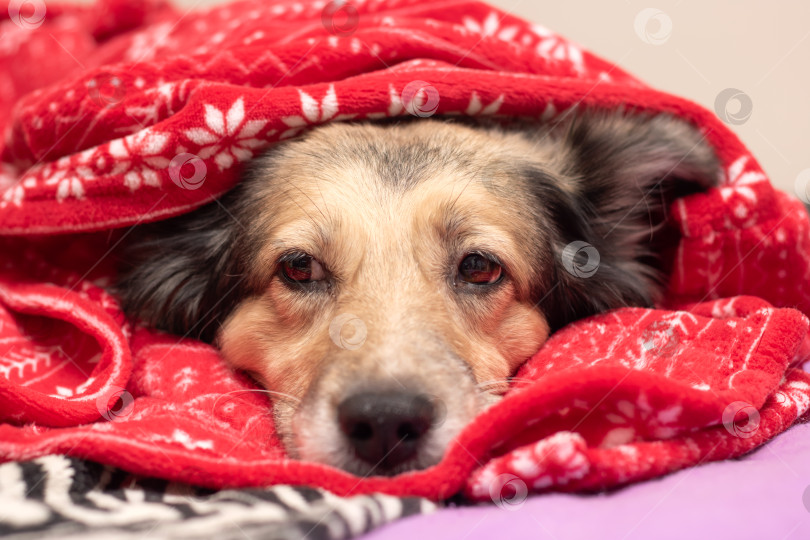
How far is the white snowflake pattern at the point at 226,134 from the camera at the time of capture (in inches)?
74.9

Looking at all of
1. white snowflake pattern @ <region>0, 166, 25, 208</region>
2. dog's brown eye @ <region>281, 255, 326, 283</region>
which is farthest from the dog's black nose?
white snowflake pattern @ <region>0, 166, 25, 208</region>

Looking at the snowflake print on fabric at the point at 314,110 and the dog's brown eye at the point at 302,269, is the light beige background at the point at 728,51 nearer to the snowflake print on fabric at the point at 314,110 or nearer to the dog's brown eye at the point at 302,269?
the snowflake print on fabric at the point at 314,110

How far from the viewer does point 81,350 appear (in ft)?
6.22

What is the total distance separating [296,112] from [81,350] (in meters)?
0.99

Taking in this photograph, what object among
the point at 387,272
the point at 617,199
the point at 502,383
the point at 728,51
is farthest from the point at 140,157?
the point at 728,51

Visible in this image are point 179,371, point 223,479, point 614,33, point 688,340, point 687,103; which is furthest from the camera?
point 614,33

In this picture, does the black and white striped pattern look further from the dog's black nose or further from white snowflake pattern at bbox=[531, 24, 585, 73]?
white snowflake pattern at bbox=[531, 24, 585, 73]

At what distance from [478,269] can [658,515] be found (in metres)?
0.92

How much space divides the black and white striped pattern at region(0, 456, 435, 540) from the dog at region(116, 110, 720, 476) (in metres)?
0.26

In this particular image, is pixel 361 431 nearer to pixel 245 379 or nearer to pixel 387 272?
pixel 387 272

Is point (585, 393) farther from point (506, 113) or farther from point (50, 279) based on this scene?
point (50, 279)

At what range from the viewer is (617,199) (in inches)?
89.0

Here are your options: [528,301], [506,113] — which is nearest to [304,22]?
[506,113]

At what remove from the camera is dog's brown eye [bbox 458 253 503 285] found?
1877 mm
